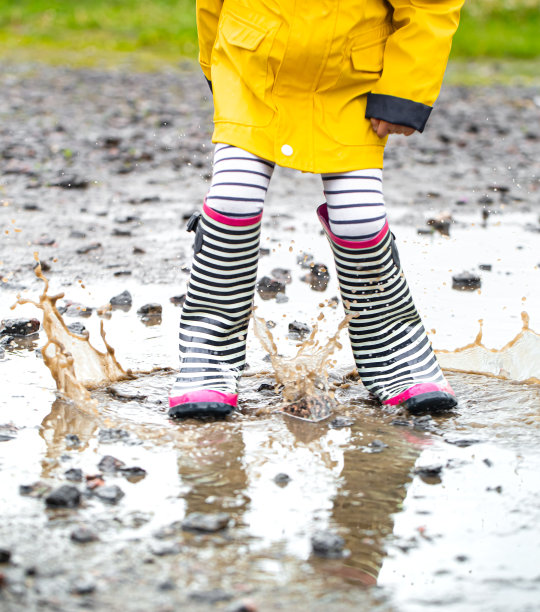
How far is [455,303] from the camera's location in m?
4.81

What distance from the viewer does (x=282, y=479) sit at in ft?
9.23

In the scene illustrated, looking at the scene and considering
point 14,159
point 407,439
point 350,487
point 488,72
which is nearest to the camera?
point 350,487

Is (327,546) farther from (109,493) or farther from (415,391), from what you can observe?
(415,391)

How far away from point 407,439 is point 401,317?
536 mm

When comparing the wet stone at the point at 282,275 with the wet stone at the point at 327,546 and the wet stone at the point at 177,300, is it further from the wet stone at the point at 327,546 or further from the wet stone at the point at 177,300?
the wet stone at the point at 327,546

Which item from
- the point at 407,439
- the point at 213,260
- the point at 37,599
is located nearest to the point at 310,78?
the point at 213,260

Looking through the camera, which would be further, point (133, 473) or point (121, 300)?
point (121, 300)

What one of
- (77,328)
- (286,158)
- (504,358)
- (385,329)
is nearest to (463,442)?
(385,329)

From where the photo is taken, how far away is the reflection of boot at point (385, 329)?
133 inches

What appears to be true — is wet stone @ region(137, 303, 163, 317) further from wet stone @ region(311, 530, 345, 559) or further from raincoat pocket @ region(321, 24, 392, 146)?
wet stone @ region(311, 530, 345, 559)

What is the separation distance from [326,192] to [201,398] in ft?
2.65

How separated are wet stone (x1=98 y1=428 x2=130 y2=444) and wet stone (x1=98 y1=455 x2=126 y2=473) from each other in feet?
0.63

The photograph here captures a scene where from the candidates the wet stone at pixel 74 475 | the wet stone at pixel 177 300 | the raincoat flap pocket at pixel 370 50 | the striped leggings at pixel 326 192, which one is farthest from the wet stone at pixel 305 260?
the wet stone at pixel 74 475

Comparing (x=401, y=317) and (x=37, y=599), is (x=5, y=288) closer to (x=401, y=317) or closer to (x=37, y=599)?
(x=401, y=317)
